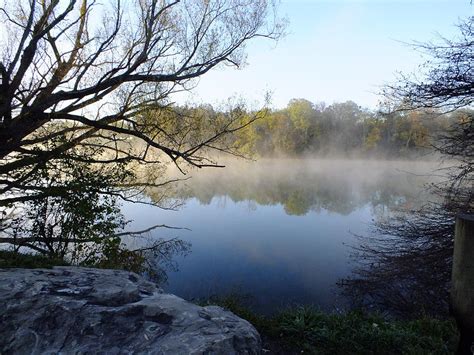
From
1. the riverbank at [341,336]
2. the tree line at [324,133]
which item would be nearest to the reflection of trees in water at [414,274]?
the riverbank at [341,336]

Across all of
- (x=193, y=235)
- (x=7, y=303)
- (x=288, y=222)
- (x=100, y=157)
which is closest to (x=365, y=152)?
(x=288, y=222)

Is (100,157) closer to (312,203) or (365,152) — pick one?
(312,203)

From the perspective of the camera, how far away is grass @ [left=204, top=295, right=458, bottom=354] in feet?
11.2

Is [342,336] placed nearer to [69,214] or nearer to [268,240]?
[69,214]

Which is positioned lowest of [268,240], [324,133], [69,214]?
[268,240]

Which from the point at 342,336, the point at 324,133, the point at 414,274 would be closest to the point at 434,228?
the point at 414,274

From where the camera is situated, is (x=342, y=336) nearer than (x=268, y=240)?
Yes

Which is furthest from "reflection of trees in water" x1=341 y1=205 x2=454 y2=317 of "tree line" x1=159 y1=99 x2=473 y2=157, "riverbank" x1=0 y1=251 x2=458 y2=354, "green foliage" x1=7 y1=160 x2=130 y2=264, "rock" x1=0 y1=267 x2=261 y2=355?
"tree line" x1=159 y1=99 x2=473 y2=157

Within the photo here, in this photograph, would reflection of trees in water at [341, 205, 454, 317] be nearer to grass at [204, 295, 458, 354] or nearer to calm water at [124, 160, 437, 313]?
calm water at [124, 160, 437, 313]

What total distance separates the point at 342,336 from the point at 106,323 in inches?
102

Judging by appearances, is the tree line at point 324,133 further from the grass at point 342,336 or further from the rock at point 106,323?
the rock at point 106,323

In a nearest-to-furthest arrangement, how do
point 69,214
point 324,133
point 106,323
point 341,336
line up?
point 106,323 → point 341,336 → point 69,214 → point 324,133

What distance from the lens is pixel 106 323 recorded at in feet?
7.26

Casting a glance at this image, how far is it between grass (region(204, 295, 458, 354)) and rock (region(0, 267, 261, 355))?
4.22 ft
